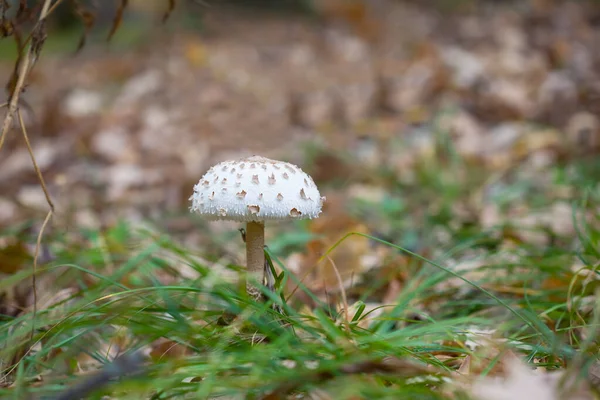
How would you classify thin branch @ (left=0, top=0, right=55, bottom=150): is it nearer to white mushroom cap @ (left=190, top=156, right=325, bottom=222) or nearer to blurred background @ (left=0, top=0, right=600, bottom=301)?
blurred background @ (left=0, top=0, right=600, bottom=301)

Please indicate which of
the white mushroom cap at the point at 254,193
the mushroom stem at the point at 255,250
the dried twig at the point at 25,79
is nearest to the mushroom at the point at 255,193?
the white mushroom cap at the point at 254,193

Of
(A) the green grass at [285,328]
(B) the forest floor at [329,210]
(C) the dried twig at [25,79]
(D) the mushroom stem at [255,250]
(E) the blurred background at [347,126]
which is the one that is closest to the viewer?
(A) the green grass at [285,328]

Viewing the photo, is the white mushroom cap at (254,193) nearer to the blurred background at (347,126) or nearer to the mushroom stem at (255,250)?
the mushroom stem at (255,250)

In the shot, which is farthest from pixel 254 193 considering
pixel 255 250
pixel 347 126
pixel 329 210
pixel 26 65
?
pixel 347 126

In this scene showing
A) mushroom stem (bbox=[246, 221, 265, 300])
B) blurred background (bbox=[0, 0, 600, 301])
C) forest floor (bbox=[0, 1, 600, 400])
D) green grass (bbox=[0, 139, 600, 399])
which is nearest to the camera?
green grass (bbox=[0, 139, 600, 399])

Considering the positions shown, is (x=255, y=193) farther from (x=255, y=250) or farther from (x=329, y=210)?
(x=329, y=210)

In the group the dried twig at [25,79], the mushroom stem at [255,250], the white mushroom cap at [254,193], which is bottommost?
the mushroom stem at [255,250]

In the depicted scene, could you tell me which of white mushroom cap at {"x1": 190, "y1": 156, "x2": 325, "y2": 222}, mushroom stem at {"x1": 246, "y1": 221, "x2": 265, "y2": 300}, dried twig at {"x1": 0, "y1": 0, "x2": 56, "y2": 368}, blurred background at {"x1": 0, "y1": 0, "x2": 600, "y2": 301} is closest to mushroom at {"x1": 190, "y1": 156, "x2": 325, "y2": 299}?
white mushroom cap at {"x1": 190, "y1": 156, "x2": 325, "y2": 222}

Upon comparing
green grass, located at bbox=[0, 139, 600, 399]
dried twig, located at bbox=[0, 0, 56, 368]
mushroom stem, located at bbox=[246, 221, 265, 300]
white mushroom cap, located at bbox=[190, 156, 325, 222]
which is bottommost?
green grass, located at bbox=[0, 139, 600, 399]

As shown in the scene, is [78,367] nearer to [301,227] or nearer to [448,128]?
[301,227]
